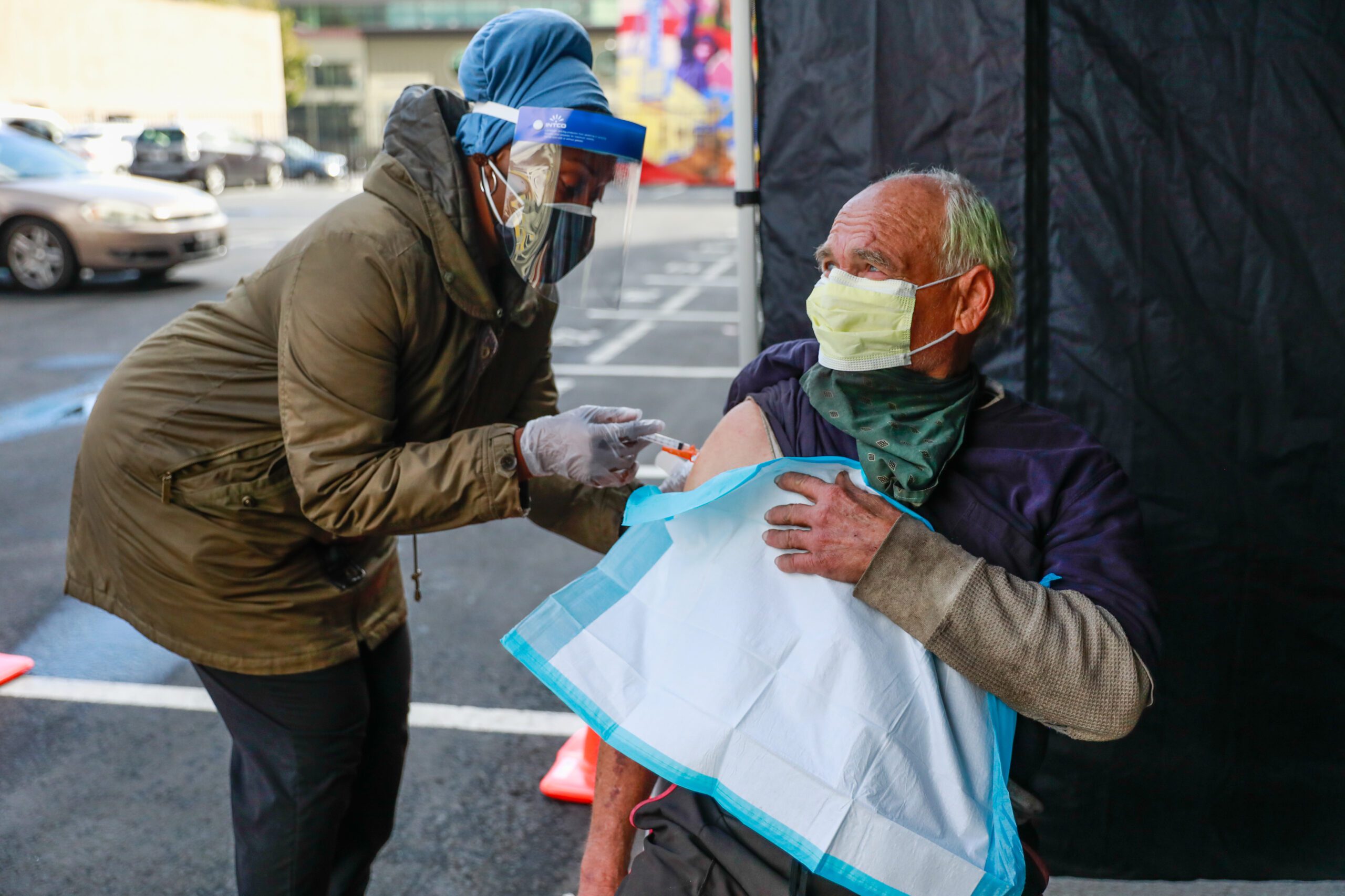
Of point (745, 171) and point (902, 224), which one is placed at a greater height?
point (745, 171)

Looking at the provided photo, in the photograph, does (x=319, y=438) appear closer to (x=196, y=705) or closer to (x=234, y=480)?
(x=234, y=480)

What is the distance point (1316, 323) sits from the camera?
2.45 m

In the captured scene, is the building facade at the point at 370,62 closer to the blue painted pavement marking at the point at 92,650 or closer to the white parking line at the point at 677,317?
the white parking line at the point at 677,317

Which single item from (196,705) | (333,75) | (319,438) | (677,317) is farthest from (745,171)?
(333,75)

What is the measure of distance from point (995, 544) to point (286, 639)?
132cm

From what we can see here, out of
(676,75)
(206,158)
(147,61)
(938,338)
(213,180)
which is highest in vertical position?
(147,61)

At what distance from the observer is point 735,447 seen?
5.84 ft

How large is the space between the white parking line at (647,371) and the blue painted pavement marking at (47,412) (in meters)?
3.18

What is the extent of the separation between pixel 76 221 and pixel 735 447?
11.0 meters

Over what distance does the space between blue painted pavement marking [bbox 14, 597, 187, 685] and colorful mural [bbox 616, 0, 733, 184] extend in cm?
2181

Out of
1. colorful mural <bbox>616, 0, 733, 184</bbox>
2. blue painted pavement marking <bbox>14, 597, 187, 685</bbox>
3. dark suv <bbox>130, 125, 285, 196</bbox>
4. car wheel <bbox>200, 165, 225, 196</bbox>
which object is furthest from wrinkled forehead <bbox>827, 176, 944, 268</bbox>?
car wheel <bbox>200, 165, 225, 196</bbox>

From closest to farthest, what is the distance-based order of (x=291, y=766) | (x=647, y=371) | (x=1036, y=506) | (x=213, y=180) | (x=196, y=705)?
(x=1036, y=506), (x=291, y=766), (x=196, y=705), (x=647, y=371), (x=213, y=180)

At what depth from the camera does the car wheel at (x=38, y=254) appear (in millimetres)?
11062

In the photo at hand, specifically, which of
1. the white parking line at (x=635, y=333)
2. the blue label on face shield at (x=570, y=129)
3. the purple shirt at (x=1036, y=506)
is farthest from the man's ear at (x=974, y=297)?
the white parking line at (x=635, y=333)
